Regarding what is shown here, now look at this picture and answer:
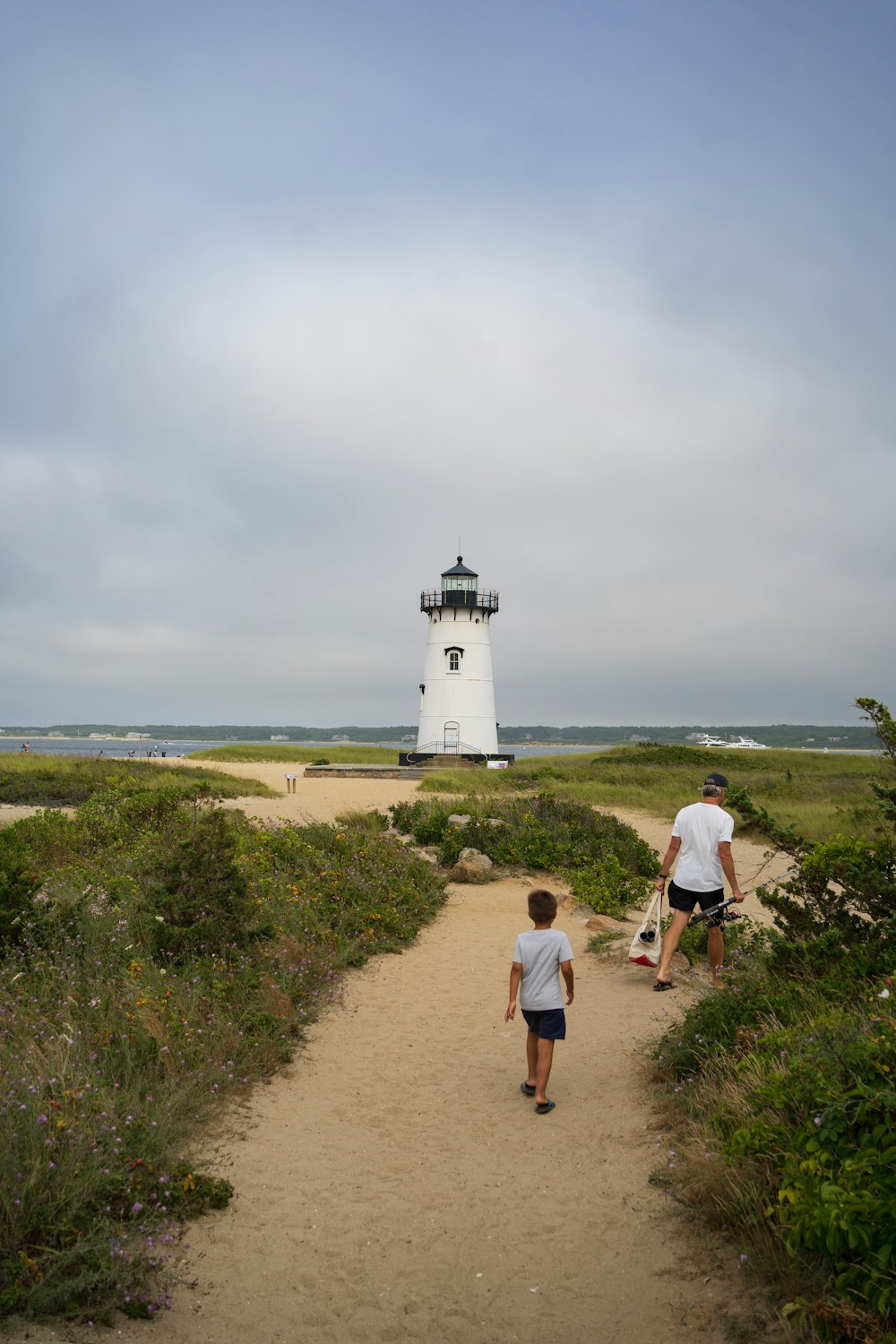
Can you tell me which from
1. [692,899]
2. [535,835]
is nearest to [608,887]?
[535,835]

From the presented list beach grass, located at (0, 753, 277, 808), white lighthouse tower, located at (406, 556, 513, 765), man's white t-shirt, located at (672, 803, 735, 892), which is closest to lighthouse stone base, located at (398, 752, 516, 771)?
white lighthouse tower, located at (406, 556, 513, 765)

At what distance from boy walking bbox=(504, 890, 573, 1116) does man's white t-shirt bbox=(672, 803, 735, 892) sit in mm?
2209

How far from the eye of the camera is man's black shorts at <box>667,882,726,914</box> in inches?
326

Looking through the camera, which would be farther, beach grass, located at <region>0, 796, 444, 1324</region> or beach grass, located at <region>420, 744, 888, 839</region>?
beach grass, located at <region>420, 744, 888, 839</region>

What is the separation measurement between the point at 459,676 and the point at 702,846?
34099mm

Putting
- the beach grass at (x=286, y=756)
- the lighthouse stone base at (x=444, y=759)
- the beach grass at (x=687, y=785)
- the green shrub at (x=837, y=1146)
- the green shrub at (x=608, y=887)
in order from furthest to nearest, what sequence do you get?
the beach grass at (x=286, y=756)
the lighthouse stone base at (x=444, y=759)
the beach grass at (x=687, y=785)
the green shrub at (x=608, y=887)
the green shrub at (x=837, y=1146)

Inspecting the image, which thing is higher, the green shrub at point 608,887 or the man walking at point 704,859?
the man walking at point 704,859

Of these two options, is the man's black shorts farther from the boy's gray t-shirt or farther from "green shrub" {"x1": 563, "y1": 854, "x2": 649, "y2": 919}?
"green shrub" {"x1": 563, "y1": 854, "x2": 649, "y2": 919}

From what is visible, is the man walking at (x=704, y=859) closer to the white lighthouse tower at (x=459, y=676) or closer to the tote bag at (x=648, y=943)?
the tote bag at (x=648, y=943)

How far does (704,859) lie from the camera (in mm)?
8305

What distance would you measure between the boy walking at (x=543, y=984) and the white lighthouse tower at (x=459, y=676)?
35.1 metres

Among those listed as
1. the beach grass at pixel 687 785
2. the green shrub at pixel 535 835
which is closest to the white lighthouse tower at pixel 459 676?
the beach grass at pixel 687 785

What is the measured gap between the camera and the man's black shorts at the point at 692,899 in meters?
8.27

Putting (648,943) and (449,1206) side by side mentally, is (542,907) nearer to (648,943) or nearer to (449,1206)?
(449,1206)
